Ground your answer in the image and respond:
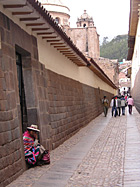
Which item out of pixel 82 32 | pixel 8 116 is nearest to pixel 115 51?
pixel 82 32

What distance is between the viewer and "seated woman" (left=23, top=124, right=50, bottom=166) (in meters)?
6.20

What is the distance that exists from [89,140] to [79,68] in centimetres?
596

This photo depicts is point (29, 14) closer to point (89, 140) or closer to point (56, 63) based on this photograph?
point (56, 63)

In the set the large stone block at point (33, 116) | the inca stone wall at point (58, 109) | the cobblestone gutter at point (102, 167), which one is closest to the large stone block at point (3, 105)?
the cobblestone gutter at point (102, 167)

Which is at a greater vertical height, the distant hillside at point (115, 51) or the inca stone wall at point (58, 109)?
the distant hillside at point (115, 51)

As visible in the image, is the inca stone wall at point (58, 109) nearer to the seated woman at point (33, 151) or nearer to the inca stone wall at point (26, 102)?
the inca stone wall at point (26, 102)

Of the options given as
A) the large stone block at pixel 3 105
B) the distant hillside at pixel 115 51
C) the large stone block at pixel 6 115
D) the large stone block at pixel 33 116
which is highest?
the distant hillside at pixel 115 51

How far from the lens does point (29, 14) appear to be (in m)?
6.25

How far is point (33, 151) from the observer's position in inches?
245

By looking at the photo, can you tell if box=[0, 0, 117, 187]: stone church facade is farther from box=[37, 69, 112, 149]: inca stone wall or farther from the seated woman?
the seated woman

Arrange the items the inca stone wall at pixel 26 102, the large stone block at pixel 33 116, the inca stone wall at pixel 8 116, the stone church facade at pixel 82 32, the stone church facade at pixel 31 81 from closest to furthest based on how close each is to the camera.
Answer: the inca stone wall at pixel 8 116 < the inca stone wall at pixel 26 102 < the stone church facade at pixel 31 81 < the large stone block at pixel 33 116 < the stone church facade at pixel 82 32

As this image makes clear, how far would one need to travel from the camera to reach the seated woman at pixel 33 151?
6.20 m

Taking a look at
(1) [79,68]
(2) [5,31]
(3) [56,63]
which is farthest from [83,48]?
(2) [5,31]

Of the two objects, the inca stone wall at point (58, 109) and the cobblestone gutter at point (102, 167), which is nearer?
the cobblestone gutter at point (102, 167)
